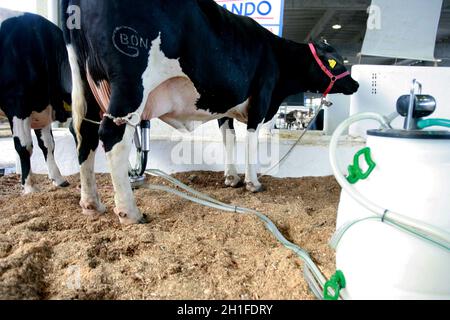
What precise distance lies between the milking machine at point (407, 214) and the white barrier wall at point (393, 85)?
8.21 ft

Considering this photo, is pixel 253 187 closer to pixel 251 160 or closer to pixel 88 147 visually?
pixel 251 160

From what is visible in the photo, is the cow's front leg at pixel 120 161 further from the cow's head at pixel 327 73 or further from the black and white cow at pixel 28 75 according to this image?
the cow's head at pixel 327 73

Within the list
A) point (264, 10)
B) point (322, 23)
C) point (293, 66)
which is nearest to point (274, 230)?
point (293, 66)

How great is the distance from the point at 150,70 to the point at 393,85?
2505 millimetres

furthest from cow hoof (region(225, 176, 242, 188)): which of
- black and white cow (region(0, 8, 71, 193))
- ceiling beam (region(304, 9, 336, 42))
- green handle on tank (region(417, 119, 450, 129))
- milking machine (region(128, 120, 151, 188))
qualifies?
ceiling beam (region(304, 9, 336, 42))

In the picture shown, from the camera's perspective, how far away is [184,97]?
216 centimetres

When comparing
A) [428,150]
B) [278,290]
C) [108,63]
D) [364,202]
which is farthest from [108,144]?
[428,150]

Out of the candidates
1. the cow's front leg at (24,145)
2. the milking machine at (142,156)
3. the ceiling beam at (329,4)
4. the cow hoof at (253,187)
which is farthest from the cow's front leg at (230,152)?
the ceiling beam at (329,4)

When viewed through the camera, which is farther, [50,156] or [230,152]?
[230,152]

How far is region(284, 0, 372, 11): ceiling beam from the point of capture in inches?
334

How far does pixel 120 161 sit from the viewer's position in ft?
5.82

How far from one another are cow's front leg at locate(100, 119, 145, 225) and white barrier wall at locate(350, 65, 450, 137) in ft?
7.92

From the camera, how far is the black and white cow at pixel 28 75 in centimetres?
244

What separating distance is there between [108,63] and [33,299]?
110 centimetres
